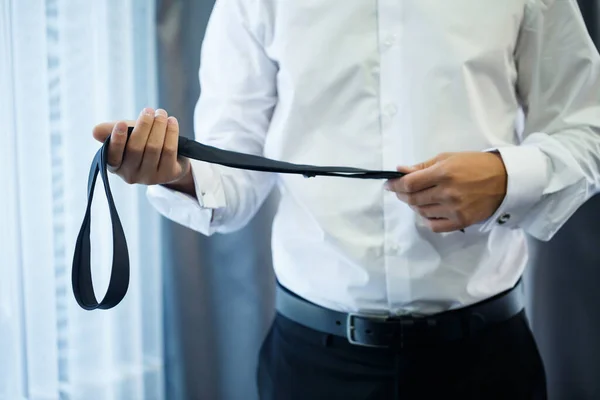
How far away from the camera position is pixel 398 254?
0.69 m

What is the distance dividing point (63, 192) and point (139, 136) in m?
0.43

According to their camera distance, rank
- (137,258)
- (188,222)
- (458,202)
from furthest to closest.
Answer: (137,258), (188,222), (458,202)

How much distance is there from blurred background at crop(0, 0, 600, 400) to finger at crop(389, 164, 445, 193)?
44cm

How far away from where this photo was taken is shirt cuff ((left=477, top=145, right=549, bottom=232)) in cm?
64

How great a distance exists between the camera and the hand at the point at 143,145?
0.52m

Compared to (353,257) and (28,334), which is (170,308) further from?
(353,257)

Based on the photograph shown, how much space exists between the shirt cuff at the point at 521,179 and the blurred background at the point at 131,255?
1.34 ft

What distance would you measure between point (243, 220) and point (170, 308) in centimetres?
29

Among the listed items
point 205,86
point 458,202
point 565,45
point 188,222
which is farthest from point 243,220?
point 565,45

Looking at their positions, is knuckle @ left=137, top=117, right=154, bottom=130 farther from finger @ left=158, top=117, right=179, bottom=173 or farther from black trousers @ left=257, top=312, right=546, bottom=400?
black trousers @ left=257, top=312, right=546, bottom=400

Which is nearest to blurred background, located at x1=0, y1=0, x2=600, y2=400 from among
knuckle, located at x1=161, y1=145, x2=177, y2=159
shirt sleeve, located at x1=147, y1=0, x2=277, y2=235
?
shirt sleeve, located at x1=147, y1=0, x2=277, y2=235

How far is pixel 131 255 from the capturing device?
0.97 m

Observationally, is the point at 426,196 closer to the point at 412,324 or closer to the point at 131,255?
the point at 412,324

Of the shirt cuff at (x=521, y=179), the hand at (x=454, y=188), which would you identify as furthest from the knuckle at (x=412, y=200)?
the shirt cuff at (x=521, y=179)
